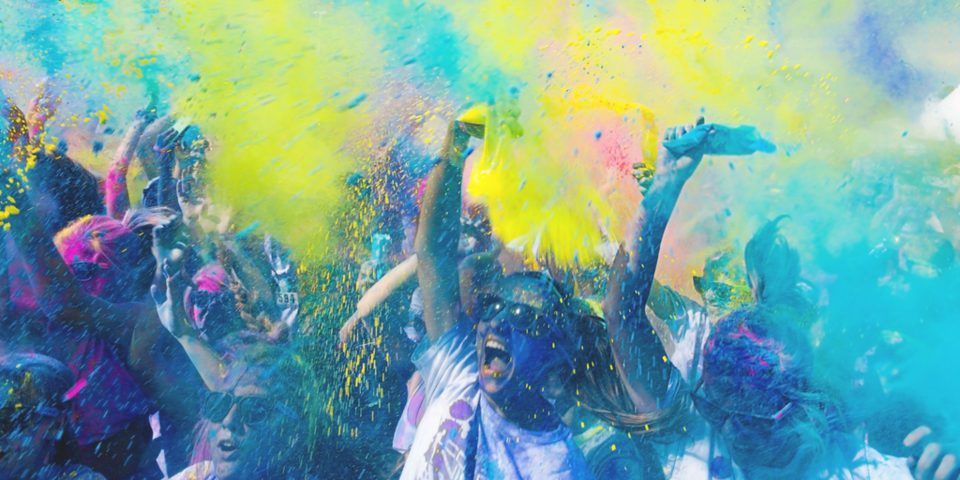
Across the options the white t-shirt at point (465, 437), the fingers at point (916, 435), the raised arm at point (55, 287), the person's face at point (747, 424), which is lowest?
the fingers at point (916, 435)

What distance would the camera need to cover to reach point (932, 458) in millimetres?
1911

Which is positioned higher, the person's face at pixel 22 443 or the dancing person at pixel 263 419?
the person's face at pixel 22 443

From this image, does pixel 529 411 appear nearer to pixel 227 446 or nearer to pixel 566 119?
pixel 566 119

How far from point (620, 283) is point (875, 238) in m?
0.79

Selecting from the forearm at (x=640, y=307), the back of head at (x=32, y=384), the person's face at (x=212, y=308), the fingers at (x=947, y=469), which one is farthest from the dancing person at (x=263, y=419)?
the fingers at (x=947, y=469)

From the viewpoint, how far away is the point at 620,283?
6.55 feet

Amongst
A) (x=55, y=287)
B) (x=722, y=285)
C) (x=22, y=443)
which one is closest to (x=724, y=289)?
(x=722, y=285)

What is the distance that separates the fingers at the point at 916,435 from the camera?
191cm

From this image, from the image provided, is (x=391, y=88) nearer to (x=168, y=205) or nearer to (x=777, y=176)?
(x=168, y=205)

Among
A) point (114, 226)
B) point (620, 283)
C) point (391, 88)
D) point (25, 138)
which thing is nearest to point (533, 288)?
point (620, 283)

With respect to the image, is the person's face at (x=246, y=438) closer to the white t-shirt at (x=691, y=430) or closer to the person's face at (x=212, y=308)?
the person's face at (x=212, y=308)

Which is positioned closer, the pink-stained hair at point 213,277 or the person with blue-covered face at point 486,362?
the person with blue-covered face at point 486,362

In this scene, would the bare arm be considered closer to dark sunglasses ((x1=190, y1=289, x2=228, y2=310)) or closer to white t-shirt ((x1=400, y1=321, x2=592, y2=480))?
dark sunglasses ((x1=190, y1=289, x2=228, y2=310))

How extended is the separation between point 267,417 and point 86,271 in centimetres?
86
